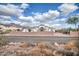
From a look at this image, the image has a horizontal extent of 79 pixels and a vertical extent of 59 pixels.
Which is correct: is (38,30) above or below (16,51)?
above

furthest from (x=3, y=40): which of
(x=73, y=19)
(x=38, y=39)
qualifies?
(x=73, y=19)

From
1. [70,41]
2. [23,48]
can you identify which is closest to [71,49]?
[70,41]

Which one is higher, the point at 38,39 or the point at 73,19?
the point at 73,19

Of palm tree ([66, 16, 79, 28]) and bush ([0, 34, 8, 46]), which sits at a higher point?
palm tree ([66, 16, 79, 28])

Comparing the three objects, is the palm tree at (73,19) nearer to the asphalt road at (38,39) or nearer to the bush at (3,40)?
the asphalt road at (38,39)

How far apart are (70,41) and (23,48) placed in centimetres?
33

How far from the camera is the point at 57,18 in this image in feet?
3.39

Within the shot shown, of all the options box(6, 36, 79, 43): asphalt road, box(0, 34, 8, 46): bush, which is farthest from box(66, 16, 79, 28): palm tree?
box(0, 34, 8, 46): bush

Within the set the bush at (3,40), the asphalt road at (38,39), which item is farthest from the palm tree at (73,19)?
the bush at (3,40)

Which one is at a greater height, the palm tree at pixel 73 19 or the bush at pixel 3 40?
the palm tree at pixel 73 19

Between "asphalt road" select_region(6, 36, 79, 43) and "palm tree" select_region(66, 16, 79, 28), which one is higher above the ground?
"palm tree" select_region(66, 16, 79, 28)

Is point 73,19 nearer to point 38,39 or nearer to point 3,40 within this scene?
point 38,39

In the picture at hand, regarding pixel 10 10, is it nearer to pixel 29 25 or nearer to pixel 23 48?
pixel 29 25

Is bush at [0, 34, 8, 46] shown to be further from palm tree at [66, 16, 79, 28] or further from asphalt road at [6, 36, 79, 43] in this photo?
palm tree at [66, 16, 79, 28]
